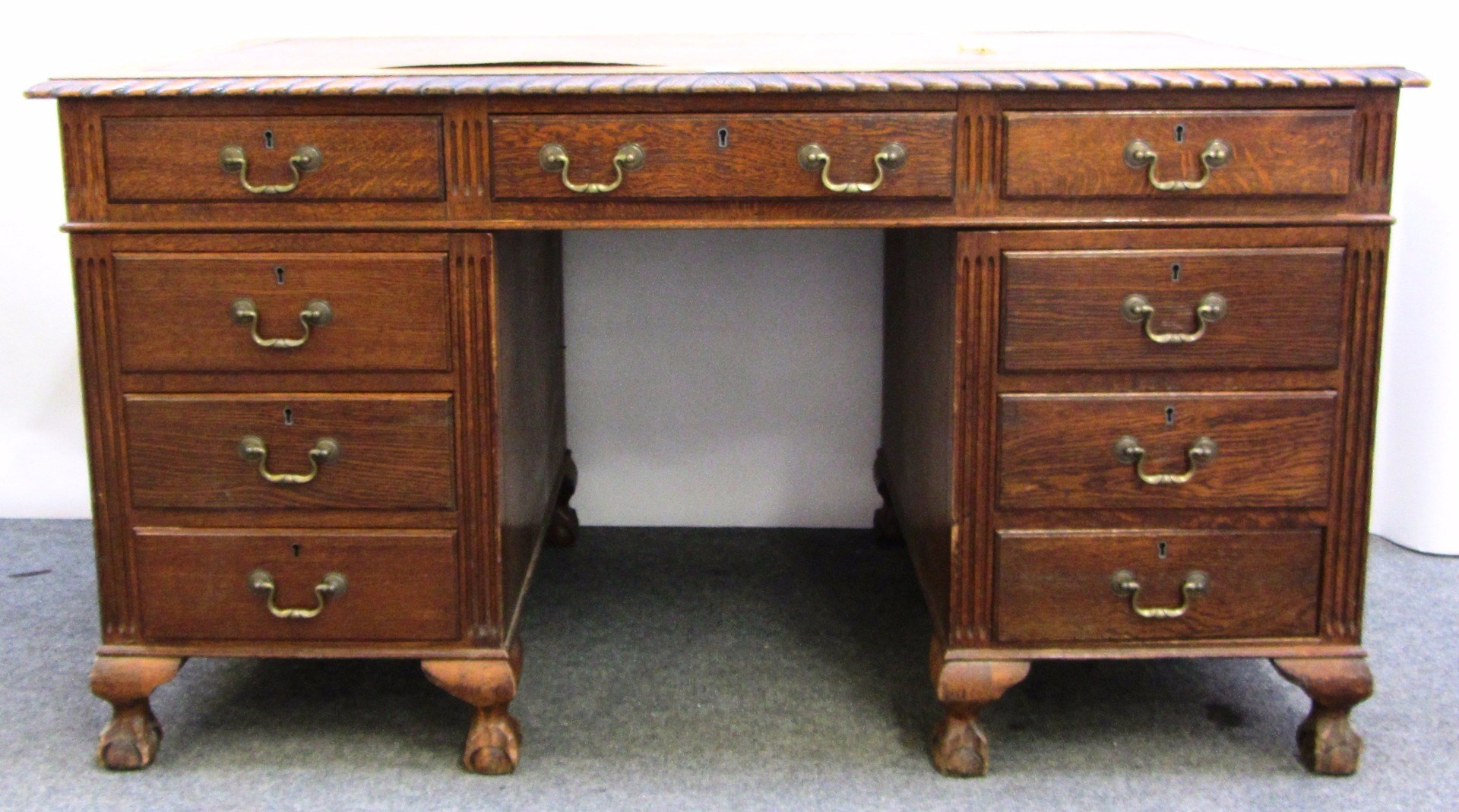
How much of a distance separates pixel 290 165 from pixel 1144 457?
0.99 meters

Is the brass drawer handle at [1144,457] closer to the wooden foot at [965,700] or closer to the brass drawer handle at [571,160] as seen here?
the wooden foot at [965,700]

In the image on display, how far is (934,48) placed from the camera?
186 cm

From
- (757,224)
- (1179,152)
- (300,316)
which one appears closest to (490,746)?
(300,316)

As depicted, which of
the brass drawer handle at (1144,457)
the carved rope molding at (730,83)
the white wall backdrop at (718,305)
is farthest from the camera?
the white wall backdrop at (718,305)

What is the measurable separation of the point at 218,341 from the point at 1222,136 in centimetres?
111

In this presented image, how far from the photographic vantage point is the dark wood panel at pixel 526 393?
5.33 feet

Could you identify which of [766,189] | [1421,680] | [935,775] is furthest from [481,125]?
[1421,680]

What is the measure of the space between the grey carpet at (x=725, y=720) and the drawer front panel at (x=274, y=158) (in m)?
0.67

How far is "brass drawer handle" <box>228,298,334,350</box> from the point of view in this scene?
154 centimetres

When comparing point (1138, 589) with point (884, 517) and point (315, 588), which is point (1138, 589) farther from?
point (315, 588)

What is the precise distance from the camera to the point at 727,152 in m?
1.50

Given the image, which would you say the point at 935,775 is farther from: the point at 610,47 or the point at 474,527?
the point at 610,47

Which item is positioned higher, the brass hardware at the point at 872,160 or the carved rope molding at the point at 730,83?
the carved rope molding at the point at 730,83

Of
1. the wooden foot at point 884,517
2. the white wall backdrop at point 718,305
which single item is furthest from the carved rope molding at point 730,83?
the wooden foot at point 884,517
